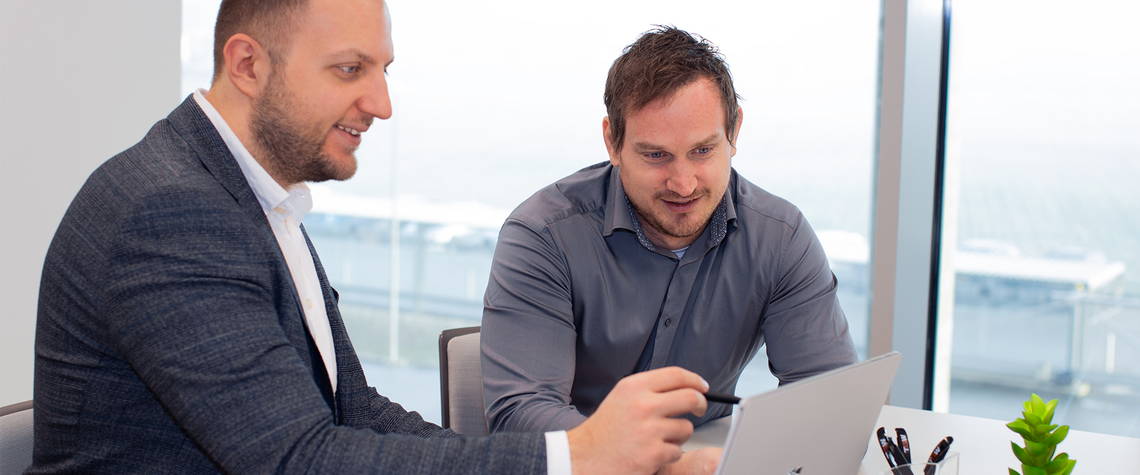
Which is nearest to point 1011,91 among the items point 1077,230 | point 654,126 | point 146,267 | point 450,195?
point 1077,230

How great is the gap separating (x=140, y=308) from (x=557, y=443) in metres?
0.48

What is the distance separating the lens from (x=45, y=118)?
2.12 meters

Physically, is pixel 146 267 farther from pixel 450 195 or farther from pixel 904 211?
pixel 450 195

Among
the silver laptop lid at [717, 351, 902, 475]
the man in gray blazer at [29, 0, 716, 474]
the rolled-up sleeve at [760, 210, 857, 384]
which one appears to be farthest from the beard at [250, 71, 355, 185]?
the rolled-up sleeve at [760, 210, 857, 384]

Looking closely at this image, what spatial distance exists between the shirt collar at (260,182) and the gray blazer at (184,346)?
30mm

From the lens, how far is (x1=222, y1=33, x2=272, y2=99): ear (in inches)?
42.6

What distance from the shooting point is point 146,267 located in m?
0.84

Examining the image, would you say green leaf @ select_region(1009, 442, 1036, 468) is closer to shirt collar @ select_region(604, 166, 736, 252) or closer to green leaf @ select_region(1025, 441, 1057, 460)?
green leaf @ select_region(1025, 441, 1057, 460)

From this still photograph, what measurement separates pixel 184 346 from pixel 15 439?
0.51 metres

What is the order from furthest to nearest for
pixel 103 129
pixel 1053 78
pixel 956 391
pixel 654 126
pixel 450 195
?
pixel 450 195 < pixel 956 391 < pixel 1053 78 < pixel 103 129 < pixel 654 126

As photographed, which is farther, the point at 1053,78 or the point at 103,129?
the point at 1053,78

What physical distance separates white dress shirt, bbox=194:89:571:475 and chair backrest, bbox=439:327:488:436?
0.45 m

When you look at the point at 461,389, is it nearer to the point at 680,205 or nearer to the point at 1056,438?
the point at 680,205

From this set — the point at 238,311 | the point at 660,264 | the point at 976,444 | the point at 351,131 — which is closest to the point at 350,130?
the point at 351,131
